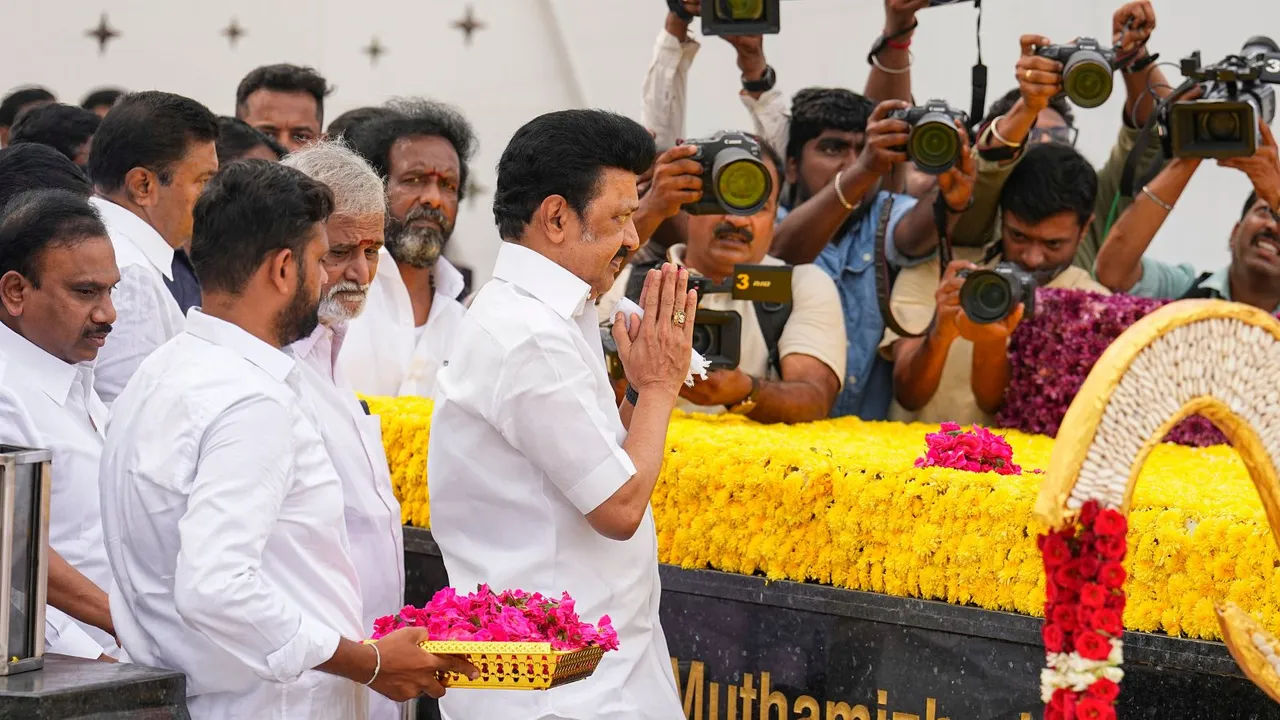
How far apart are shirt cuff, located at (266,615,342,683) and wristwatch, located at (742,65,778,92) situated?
10.5 feet

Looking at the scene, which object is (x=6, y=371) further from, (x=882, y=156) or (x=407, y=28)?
(x=407, y=28)

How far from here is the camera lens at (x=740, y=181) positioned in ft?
12.5

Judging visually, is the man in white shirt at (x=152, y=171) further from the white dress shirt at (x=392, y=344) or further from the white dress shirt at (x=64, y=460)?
the white dress shirt at (x=392, y=344)

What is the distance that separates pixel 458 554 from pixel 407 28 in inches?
203

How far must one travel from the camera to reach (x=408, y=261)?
4.50m

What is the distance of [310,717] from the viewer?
2.49 m

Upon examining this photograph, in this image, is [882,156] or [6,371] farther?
[882,156]

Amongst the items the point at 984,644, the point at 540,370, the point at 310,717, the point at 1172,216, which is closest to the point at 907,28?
the point at 1172,216

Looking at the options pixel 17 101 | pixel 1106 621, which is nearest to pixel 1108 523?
pixel 1106 621

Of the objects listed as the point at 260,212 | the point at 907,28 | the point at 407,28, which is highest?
the point at 407,28

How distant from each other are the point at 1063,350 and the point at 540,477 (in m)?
2.01

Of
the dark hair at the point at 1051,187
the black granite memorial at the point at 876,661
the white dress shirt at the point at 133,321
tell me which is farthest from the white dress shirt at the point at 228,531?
the dark hair at the point at 1051,187

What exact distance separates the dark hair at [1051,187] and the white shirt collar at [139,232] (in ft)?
7.30

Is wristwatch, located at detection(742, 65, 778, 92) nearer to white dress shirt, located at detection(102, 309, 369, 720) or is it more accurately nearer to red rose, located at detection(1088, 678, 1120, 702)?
white dress shirt, located at detection(102, 309, 369, 720)
